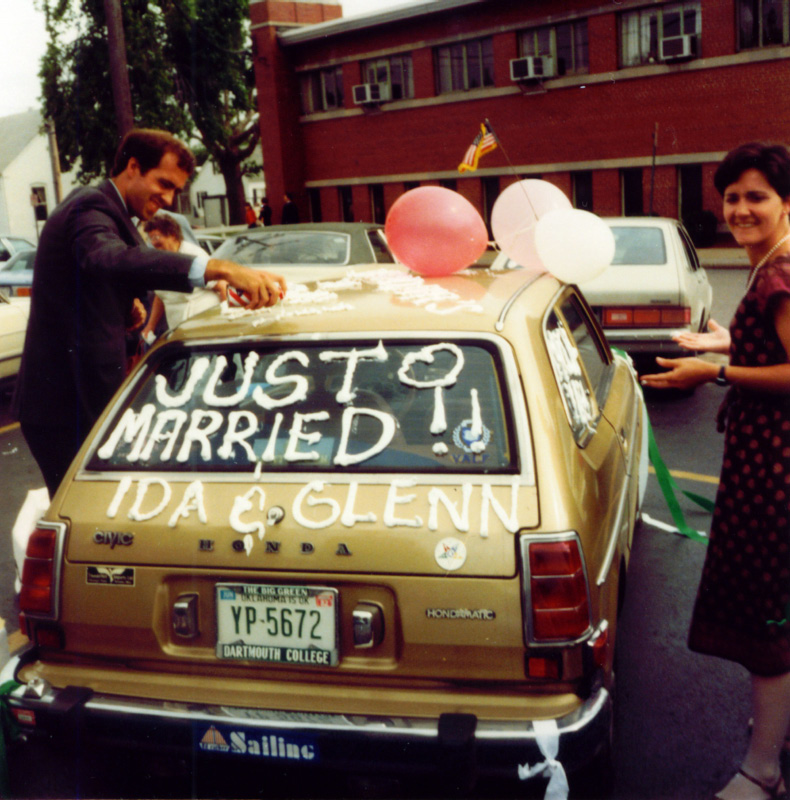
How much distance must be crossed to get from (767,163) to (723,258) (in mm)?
21265

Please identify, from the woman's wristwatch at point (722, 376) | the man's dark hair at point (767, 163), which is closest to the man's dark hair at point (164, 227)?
the man's dark hair at point (767, 163)

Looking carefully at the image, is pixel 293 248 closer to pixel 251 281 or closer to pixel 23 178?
pixel 251 281

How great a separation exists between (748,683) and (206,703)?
2228mm

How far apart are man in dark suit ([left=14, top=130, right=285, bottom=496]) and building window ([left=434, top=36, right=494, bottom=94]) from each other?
25.7 m

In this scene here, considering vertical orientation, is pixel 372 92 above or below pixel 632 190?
above

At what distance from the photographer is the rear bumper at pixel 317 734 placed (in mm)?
2328

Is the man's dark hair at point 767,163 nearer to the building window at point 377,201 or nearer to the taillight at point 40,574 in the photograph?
the taillight at point 40,574

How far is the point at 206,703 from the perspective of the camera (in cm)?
252

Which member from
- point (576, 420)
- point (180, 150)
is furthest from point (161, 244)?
point (576, 420)

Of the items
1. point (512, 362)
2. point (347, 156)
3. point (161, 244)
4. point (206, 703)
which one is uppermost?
point (347, 156)

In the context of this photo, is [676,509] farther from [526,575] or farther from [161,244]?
[161,244]

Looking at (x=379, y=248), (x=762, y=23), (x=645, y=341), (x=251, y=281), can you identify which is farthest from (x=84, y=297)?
(x=762, y=23)

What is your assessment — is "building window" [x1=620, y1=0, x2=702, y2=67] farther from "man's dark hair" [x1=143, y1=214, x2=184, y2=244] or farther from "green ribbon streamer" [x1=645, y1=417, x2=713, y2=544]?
"green ribbon streamer" [x1=645, y1=417, x2=713, y2=544]

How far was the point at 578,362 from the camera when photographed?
3.46m
